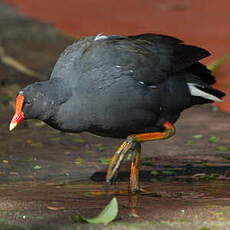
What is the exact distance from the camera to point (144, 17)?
1499 cm

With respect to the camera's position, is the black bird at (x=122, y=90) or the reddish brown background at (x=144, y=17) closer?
the black bird at (x=122, y=90)

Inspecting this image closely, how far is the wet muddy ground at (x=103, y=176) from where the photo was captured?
5230mm

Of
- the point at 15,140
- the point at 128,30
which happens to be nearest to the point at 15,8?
the point at 128,30

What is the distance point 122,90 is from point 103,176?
36.2 inches

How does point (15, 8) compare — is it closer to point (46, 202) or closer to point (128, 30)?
point (128, 30)

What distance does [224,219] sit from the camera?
5.18 m

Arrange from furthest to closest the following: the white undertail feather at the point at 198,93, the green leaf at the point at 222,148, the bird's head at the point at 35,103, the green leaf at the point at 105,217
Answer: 1. the green leaf at the point at 222,148
2. the white undertail feather at the point at 198,93
3. the bird's head at the point at 35,103
4. the green leaf at the point at 105,217

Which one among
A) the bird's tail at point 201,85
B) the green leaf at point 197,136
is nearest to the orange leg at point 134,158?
the bird's tail at point 201,85

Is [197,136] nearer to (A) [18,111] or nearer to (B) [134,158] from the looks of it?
(B) [134,158]

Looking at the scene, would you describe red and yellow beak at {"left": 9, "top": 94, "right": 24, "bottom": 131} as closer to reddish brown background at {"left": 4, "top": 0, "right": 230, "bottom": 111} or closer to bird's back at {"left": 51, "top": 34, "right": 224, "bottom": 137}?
A: bird's back at {"left": 51, "top": 34, "right": 224, "bottom": 137}

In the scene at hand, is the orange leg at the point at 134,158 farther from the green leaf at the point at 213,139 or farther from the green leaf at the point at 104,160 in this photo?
the green leaf at the point at 213,139

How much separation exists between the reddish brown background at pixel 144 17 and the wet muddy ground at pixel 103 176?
3.70 meters

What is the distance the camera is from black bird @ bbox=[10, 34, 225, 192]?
6.24m

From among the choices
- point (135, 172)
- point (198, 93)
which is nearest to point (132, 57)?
point (198, 93)
